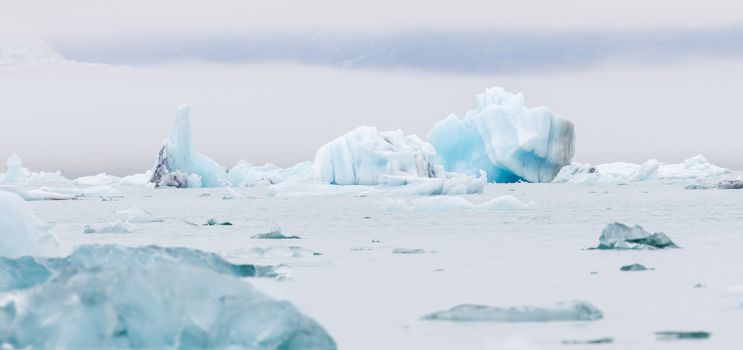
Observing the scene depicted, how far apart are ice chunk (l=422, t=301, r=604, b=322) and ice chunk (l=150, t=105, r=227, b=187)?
36691 millimetres

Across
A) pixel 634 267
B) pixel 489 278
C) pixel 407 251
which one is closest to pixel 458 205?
pixel 407 251

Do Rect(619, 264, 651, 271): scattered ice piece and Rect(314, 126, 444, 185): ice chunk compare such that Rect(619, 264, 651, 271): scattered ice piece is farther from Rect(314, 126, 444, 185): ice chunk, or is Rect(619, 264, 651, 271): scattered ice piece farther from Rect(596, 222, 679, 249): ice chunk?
Rect(314, 126, 444, 185): ice chunk

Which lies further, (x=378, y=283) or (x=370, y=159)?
(x=370, y=159)

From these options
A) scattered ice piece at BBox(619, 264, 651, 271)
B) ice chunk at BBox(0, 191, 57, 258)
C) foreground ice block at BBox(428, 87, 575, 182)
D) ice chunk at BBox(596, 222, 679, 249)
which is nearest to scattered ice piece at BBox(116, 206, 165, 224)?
ice chunk at BBox(596, 222, 679, 249)

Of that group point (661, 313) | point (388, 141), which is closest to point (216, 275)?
point (661, 313)

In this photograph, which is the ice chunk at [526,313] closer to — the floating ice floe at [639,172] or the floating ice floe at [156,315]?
the floating ice floe at [156,315]

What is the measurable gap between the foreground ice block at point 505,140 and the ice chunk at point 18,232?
1348 inches

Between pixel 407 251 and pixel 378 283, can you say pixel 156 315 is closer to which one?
pixel 378 283

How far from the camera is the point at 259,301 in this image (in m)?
4.77

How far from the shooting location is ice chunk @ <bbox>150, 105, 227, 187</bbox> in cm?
4250

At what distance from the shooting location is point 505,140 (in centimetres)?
4247

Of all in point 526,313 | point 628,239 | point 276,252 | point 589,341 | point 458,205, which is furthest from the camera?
point 458,205

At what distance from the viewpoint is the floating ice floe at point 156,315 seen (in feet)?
15.5

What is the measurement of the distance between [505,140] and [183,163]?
12.3 meters
